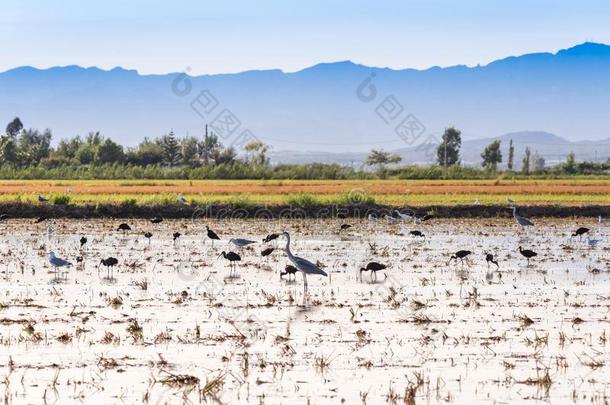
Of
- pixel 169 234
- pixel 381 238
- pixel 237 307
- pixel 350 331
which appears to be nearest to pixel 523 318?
pixel 350 331

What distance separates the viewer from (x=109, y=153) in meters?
89.9

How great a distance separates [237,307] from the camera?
51.4 ft

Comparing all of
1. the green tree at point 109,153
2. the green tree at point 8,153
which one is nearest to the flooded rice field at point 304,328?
the green tree at point 8,153

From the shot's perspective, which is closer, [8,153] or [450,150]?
[8,153]

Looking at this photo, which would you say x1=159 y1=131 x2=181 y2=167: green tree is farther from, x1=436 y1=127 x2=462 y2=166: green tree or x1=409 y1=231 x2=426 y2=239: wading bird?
x1=409 y1=231 x2=426 y2=239: wading bird

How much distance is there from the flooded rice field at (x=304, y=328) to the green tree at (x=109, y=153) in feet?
210

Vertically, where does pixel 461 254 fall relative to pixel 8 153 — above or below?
below

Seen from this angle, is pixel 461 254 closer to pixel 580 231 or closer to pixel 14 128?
pixel 580 231

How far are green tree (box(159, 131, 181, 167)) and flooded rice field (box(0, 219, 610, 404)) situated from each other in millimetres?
69495

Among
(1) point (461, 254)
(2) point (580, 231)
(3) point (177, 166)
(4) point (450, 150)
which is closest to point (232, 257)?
(1) point (461, 254)

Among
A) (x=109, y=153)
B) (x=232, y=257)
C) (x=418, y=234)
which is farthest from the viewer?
(x=109, y=153)

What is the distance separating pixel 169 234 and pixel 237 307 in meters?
14.8

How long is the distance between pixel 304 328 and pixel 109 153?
7816 cm

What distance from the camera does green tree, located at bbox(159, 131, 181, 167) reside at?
9431 cm
